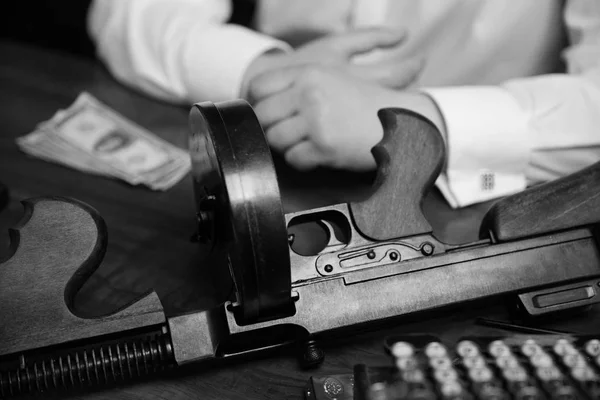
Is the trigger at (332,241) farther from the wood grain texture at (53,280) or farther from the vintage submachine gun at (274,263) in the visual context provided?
the wood grain texture at (53,280)

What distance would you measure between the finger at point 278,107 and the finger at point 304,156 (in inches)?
1.6

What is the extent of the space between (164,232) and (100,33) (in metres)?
0.52

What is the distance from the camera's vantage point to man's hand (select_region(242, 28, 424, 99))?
850mm

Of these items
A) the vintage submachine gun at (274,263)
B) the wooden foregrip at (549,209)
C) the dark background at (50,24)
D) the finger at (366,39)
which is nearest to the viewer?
the vintage submachine gun at (274,263)

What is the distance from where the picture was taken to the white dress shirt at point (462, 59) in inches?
31.0

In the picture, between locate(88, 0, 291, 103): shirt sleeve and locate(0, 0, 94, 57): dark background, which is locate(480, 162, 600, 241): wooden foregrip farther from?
locate(0, 0, 94, 57): dark background

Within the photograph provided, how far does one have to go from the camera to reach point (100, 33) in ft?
3.57

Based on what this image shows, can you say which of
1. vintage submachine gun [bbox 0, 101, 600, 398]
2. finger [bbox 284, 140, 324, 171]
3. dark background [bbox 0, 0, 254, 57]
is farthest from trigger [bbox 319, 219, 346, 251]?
dark background [bbox 0, 0, 254, 57]

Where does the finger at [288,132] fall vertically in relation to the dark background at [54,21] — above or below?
below

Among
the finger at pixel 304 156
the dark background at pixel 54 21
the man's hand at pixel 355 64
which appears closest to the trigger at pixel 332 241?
the finger at pixel 304 156

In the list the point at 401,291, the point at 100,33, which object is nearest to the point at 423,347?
the point at 401,291

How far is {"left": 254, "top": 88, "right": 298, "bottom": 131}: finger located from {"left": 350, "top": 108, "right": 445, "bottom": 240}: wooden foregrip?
0.19 meters

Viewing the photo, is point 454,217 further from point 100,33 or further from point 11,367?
point 100,33

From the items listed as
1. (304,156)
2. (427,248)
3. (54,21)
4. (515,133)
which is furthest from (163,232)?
(54,21)
